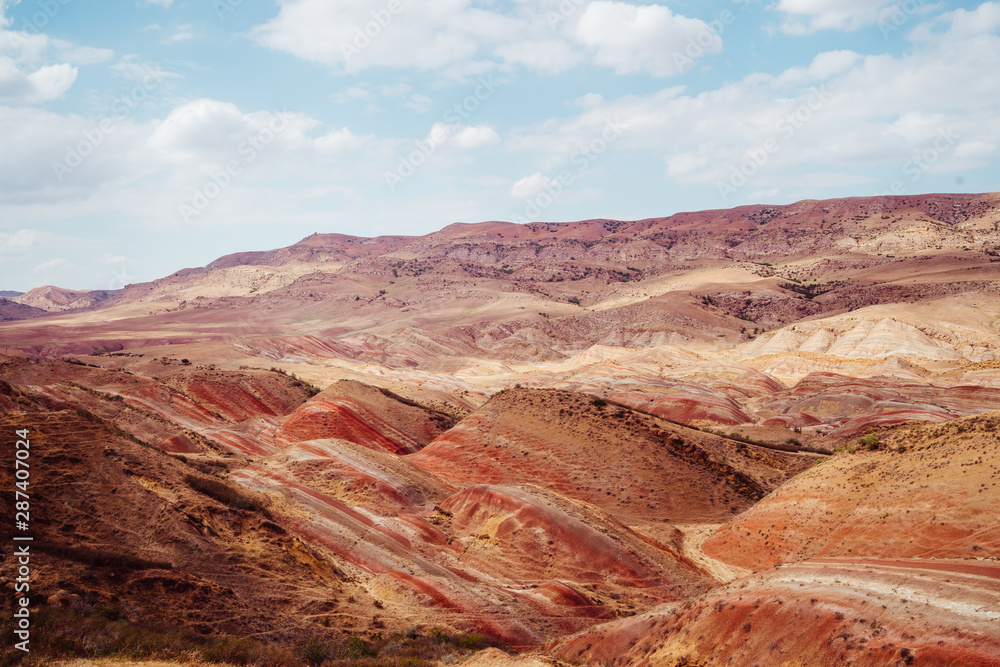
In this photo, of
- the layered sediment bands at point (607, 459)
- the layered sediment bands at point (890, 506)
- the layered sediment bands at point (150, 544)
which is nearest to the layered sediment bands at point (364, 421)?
the layered sediment bands at point (607, 459)

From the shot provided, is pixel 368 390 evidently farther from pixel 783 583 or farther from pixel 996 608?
pixel 996 608

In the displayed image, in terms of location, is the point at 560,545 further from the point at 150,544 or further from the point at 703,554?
the point at 150,544

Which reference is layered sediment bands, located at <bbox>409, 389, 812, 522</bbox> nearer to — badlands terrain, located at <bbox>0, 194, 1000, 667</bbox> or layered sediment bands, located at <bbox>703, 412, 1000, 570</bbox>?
badlands terrain, located at <bbox>0, 194, 1000, 667</bbox>

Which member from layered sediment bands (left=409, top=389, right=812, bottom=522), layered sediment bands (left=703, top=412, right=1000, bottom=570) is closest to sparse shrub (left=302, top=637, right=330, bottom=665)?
layered sediment bands (left=703, top=412, right=1000, bottom=570)

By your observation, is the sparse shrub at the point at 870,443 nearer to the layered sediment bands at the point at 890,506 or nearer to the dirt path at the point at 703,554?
the layered sediment bands at the point at 890,506

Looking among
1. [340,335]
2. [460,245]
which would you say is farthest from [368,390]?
[460,245]

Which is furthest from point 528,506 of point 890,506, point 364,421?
point 364,421
